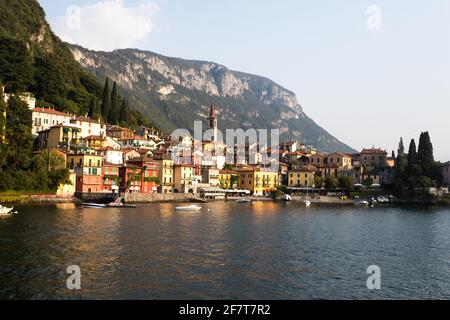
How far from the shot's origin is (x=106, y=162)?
8981cm

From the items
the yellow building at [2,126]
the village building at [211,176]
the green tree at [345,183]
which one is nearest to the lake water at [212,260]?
the yellow building at [2,126]

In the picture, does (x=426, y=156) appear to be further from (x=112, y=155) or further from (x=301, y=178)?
(x=112, y=155)

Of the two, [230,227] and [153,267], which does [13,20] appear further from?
[153,267]

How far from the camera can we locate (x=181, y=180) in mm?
103812

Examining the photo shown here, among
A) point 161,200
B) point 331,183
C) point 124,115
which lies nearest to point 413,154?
point 331,183

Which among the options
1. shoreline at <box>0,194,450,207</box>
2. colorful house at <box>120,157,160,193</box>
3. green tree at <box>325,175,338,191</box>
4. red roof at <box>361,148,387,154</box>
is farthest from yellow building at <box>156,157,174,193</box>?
red roof at <box>361,148,387,154</box>

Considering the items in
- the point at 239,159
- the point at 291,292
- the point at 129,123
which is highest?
the point at 129,123

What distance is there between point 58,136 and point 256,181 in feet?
172

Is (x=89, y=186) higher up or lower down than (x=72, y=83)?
lower down

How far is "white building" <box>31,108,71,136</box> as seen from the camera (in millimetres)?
94438
